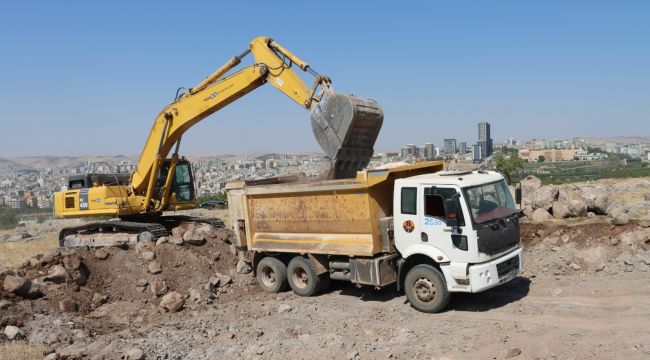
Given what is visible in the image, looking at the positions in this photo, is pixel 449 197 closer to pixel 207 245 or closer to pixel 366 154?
pixel 366 154

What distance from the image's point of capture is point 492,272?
8992 millimetres

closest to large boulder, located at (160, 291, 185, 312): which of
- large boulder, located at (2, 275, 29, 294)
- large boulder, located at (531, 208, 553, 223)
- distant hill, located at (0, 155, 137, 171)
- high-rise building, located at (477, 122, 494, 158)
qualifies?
large boulder, located at (2, 275, 29, 294)

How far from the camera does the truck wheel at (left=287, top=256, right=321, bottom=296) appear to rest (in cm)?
1102

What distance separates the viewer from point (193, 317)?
1051 cm

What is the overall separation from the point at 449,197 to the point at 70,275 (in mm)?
8152

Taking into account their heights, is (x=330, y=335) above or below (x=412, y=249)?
below

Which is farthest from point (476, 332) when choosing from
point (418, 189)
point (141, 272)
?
point (141, 272)

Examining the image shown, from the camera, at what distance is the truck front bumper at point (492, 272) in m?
8.82

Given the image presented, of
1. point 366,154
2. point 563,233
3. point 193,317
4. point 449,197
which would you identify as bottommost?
point 193,317

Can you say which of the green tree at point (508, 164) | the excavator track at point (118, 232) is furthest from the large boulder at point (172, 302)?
the green tree at point (508, 164)

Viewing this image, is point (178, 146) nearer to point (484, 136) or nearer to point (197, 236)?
point (197, 236)

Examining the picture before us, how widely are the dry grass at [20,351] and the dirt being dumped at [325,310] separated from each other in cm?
24

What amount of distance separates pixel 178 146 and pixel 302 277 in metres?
7.37

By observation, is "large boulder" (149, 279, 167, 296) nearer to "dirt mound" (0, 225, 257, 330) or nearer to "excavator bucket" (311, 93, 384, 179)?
"dirt mound" (0, 225, 257, 330)
